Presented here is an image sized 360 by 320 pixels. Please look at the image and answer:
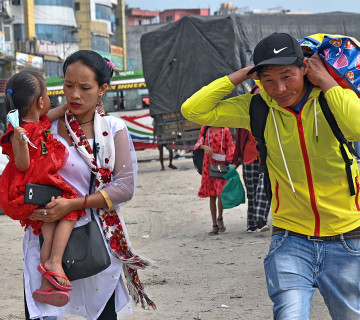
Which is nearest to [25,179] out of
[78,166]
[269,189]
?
[78,166]

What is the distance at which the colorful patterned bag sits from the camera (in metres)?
3.26

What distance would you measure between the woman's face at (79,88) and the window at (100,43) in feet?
212

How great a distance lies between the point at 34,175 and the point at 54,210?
0.60ft

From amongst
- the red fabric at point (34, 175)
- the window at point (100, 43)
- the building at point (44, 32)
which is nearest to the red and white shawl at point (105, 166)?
the red fabric at point (34, 175)

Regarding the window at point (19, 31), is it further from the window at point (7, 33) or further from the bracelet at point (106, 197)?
the bracelet at point (106, 197)

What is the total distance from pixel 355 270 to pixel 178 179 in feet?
47.5

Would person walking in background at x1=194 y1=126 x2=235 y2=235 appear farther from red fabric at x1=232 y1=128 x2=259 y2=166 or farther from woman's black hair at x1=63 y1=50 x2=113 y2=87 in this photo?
woman's black hair at x1=63 y1=50 x2=113 y2=87

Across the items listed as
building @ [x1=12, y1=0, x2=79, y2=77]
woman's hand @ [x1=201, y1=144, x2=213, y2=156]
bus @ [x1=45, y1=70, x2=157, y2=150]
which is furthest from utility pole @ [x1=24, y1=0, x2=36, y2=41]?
woman's hand @ [x1=201, y1=144, x2=213, y2=156]

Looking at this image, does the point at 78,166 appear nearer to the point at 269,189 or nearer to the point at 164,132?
the point at 269,189

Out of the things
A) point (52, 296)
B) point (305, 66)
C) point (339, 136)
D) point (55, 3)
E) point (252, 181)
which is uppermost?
point (55, 3)

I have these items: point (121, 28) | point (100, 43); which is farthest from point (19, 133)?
point (121, 28)

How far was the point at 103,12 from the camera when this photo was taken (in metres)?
70.6

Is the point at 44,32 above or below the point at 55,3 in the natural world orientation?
below

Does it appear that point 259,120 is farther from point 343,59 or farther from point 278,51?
point 343,59
